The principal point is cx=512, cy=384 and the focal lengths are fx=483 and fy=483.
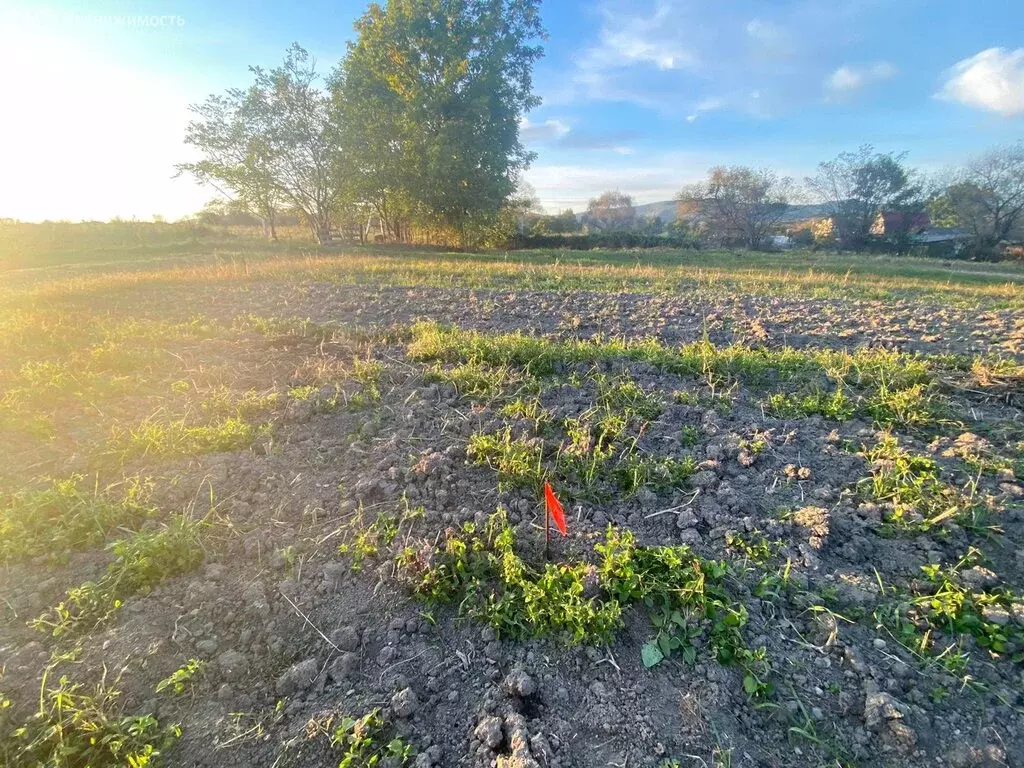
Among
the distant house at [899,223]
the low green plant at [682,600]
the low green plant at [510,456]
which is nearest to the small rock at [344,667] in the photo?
the low green plant at [682,600]

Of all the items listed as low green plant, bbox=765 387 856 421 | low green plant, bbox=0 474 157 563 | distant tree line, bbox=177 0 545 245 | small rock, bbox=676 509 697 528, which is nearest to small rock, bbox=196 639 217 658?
low green plant, bbox=0 474 157 563

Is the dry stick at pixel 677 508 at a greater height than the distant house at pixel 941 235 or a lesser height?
lesser

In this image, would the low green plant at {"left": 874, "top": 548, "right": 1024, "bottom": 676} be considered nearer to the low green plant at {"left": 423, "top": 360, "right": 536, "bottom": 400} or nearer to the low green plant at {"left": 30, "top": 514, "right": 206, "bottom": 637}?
the low green plant at {"left": 423, "top": 360, "right": 536, "bottom": 400}

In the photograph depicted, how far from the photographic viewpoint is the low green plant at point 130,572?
6.66 feet

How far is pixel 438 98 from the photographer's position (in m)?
23.1

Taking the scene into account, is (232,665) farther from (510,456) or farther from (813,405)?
(813,405)

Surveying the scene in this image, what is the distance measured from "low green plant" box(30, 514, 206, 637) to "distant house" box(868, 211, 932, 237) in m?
46.2

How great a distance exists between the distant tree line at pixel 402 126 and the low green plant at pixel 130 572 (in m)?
23.2

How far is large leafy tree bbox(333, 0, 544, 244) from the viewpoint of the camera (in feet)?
76.9

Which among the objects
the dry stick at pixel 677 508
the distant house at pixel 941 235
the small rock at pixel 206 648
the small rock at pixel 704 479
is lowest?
the small rock at pixel 206 648

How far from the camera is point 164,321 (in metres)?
6.59

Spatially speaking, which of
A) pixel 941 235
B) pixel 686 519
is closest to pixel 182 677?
pixel 686 519

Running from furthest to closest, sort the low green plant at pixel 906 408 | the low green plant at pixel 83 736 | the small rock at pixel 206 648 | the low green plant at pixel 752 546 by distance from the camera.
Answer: the low green plant at pixel 906 408 < the low green plant at pixel 752 546 < the small rock at pixel 206 648 < the low green plant at pixel 83 736

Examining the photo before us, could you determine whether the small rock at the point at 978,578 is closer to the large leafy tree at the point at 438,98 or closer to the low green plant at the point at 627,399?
the low green plant at the point at 627,399
